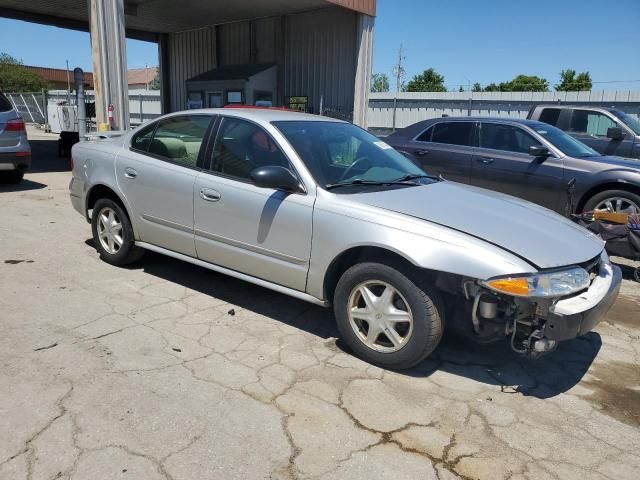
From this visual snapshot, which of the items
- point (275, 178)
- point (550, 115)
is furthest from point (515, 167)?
point (275, 178)

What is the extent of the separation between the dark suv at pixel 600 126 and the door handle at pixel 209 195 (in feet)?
25.7

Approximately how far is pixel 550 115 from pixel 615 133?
1.31 meters

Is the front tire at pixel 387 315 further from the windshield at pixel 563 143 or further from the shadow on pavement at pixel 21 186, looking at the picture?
the shadow on pavement at pixel 21 186

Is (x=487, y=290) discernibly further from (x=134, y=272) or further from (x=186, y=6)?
(x=186, y=6)

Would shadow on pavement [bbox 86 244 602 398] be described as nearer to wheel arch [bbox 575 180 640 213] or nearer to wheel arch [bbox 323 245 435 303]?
wheel arch [bbox 323 245 435 303]

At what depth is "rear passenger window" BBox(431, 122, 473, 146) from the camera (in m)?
7.53

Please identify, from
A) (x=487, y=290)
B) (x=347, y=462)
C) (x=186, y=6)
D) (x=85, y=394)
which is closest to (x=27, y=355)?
(x=85, y=394)

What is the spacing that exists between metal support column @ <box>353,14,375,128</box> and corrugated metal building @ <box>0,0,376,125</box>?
25mm

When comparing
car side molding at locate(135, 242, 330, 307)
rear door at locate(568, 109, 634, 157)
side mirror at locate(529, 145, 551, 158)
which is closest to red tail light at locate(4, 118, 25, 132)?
car side molding at locate(135, 242, 330, 307)

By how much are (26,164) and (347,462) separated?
8.71 meters

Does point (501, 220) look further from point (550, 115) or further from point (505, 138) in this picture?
point (550, 115)

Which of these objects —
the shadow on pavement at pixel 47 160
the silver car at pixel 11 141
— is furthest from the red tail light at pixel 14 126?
the shadow on pavement at pixel 47 160

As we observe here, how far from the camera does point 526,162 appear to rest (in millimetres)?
6848

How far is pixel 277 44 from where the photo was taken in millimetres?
16750
